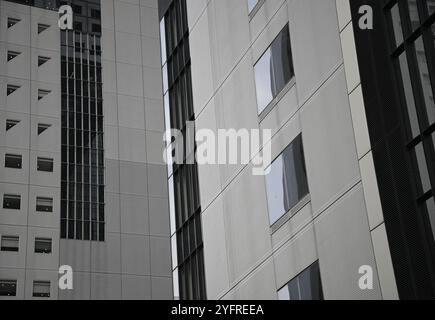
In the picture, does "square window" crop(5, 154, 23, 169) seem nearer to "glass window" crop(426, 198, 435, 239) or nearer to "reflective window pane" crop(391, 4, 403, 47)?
"reflective window pane" crop(391, 4, 403, 47)

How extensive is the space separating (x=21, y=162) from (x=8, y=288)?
1206 cm

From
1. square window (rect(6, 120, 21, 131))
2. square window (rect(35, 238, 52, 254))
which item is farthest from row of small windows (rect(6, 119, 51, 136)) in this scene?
square window (rect(35, 238, 52, 254))

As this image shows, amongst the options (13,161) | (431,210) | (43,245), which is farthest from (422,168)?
(13,161)

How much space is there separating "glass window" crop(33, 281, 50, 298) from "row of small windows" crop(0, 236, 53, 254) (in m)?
2.80

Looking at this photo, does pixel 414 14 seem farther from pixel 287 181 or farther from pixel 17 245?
pixel 17 245

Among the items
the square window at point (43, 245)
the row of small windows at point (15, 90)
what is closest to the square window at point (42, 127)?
the row of small windows at point (15, 90)

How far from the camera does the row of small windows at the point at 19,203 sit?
69.7 meters

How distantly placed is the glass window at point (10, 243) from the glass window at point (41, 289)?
11.6ft

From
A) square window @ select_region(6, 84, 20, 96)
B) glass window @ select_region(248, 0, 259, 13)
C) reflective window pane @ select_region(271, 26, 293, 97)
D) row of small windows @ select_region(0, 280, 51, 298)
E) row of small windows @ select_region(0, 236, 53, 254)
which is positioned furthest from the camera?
square window @ select_region(6, 84, 20, 96)

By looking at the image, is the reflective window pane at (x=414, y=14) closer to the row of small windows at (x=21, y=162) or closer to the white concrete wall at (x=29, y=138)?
the white concrete wall at (x=29, y=138)

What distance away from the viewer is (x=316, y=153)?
76.7ft

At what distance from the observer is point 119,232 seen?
70.9 m

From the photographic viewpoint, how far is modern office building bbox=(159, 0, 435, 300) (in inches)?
758
